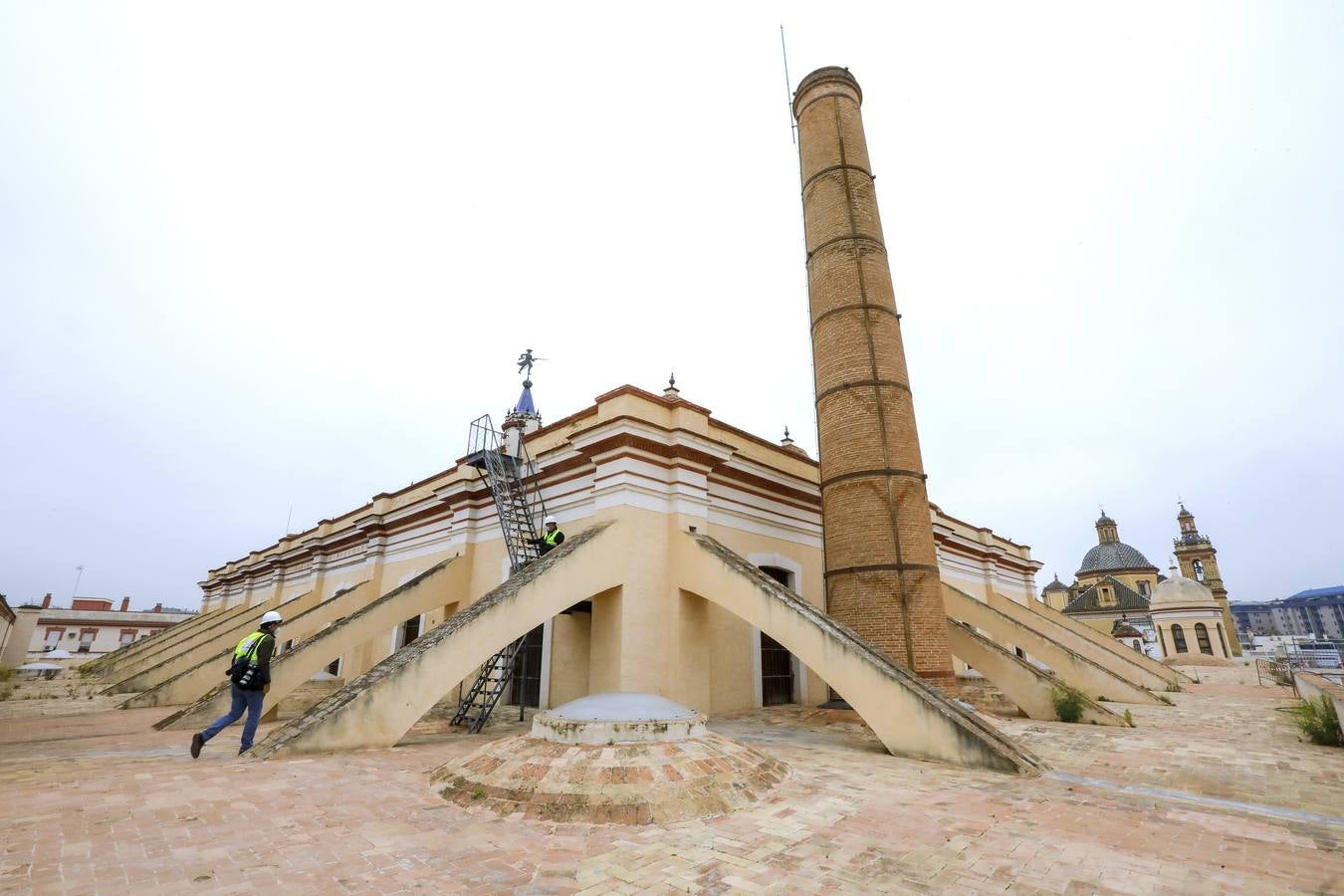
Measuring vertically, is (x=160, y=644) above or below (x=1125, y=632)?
below

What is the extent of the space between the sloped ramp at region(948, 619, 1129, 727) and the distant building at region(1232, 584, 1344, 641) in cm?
17948

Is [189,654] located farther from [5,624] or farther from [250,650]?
[5,624]

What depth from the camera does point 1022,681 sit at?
401 inches

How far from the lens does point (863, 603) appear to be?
389 inches

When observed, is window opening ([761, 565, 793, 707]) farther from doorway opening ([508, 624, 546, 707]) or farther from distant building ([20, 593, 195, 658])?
distant building ([20, 593, 195, 658])

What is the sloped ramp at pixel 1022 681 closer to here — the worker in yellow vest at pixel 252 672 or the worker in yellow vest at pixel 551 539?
the worker in yellow vest at pixel 551 539

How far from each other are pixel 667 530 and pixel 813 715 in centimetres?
418

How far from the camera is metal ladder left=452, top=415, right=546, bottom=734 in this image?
9.63 metres

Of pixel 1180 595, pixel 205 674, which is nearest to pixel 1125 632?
pixel 1180 595

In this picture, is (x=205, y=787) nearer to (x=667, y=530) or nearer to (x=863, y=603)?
(x=667, y=530)

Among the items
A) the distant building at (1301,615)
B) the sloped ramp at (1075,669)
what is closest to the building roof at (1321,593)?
the distant building at (1301,615)

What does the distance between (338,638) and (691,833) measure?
8.30 meters

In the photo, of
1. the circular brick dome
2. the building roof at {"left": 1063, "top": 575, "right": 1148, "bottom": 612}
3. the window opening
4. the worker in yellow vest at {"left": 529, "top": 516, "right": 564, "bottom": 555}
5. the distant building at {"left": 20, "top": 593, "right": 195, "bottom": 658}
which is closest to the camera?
the circular brick dome

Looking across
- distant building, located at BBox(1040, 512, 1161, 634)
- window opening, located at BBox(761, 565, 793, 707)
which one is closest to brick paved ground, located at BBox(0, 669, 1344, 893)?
window opening, located at BBox(761, 565, 793, 707)
